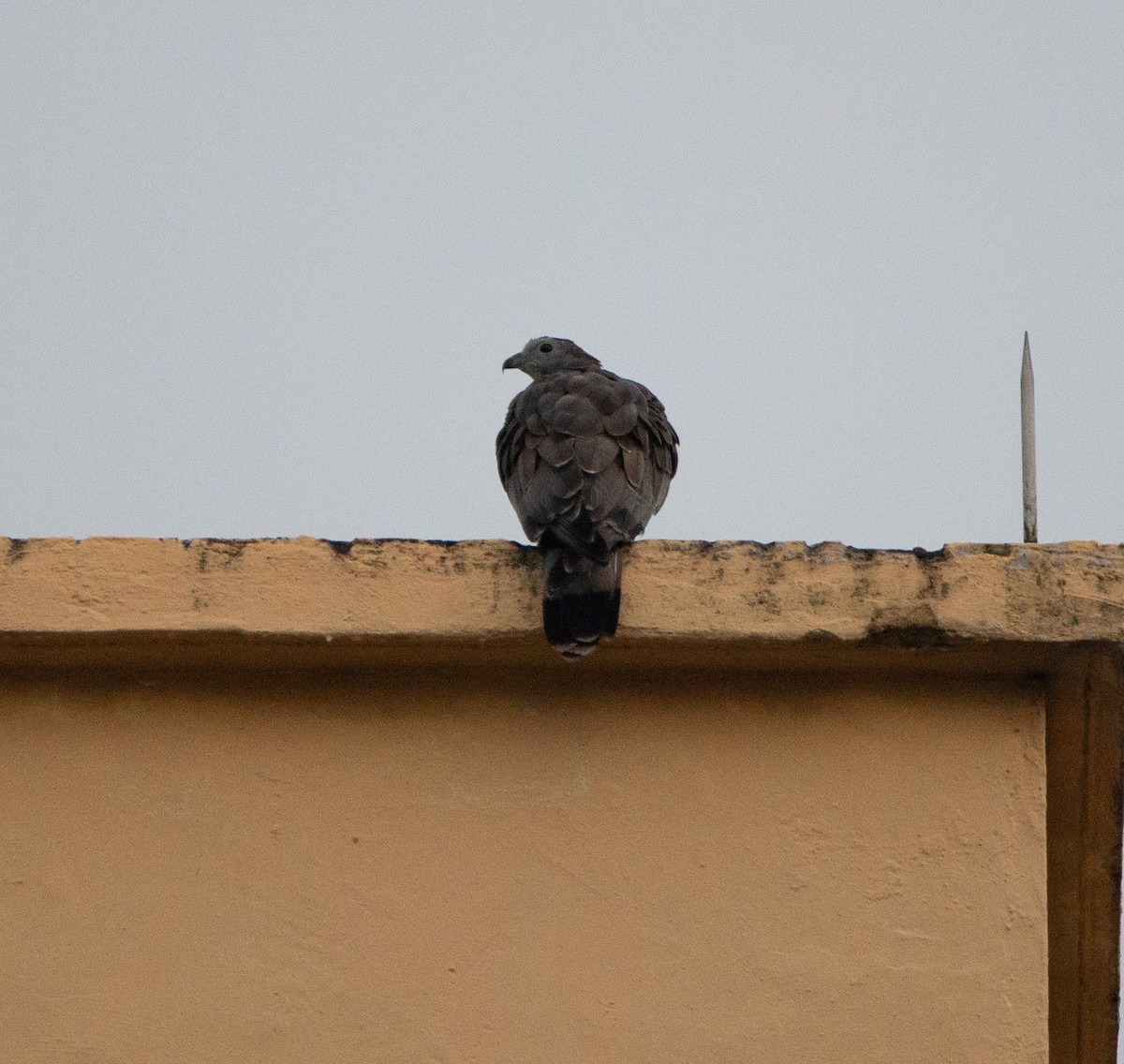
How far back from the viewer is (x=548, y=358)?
847cm

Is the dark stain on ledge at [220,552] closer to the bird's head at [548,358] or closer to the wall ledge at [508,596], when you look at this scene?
the wall ledge at [508,596]

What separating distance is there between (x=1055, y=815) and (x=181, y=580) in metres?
2.15

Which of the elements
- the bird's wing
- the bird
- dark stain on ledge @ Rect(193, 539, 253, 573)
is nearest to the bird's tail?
the bird

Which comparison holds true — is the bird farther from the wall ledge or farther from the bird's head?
the bird's head

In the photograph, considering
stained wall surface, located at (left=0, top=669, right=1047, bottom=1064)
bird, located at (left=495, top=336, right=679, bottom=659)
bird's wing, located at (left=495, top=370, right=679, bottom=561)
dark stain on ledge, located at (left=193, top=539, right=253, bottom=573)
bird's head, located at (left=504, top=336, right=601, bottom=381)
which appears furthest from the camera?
bird's head, located at (left=504, top=336, right=601, bottom=381)

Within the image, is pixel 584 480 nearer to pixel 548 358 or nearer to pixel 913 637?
pixel 913 637

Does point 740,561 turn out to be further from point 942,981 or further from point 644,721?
point 942,981

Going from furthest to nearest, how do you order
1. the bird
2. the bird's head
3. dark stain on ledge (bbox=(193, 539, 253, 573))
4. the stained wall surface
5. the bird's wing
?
Result: the bird's head, the bird's wing, dark stain on ledge (bbox=(193, 539, 253, 573)), the bird, the stained wall surface

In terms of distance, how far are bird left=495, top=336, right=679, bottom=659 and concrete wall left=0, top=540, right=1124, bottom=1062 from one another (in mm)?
115

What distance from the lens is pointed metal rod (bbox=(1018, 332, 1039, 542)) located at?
4.20m

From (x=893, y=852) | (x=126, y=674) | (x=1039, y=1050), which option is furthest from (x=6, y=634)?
(x=1039, y=1050)

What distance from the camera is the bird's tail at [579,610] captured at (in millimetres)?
3613

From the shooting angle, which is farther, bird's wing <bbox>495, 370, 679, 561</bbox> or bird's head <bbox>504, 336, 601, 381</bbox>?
bird's head <bbox>504, 336, 601, 381</bbox>

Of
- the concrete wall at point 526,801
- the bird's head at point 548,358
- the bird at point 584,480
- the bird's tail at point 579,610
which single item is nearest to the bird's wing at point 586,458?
the bird at point 584,480
